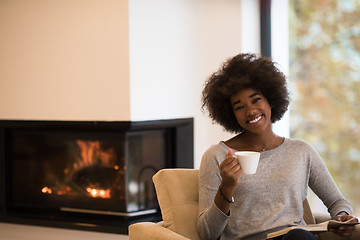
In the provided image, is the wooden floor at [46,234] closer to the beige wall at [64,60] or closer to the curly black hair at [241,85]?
the beige wall at [64,60]

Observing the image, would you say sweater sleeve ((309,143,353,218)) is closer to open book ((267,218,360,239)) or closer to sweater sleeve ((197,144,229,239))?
open book ((267,218,360,239))

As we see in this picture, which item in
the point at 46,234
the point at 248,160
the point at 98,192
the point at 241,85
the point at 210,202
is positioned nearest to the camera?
the point at 248,160

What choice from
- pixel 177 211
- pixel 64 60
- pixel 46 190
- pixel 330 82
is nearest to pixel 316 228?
pixel 177 211

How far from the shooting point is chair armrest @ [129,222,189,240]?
2.07 meters

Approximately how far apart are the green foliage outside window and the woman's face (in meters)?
2.12

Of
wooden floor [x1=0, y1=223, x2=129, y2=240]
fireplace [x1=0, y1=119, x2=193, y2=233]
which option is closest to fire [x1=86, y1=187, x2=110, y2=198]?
fireplace [x1=0, y1=119, x2=193, y2=233]

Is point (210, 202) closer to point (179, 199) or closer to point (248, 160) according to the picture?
point (179, 199)

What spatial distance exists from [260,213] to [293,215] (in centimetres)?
15

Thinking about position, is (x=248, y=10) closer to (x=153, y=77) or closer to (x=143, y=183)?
(x=153, y=77)

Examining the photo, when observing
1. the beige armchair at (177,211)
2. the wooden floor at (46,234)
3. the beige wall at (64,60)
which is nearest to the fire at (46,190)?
the wooden floor at (46,234)

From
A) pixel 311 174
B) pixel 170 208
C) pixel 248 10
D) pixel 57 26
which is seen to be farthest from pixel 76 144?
pixel 311 174

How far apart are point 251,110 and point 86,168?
2.28 meters

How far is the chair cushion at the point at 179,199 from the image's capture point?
2234mm

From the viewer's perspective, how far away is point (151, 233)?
2.13 m
